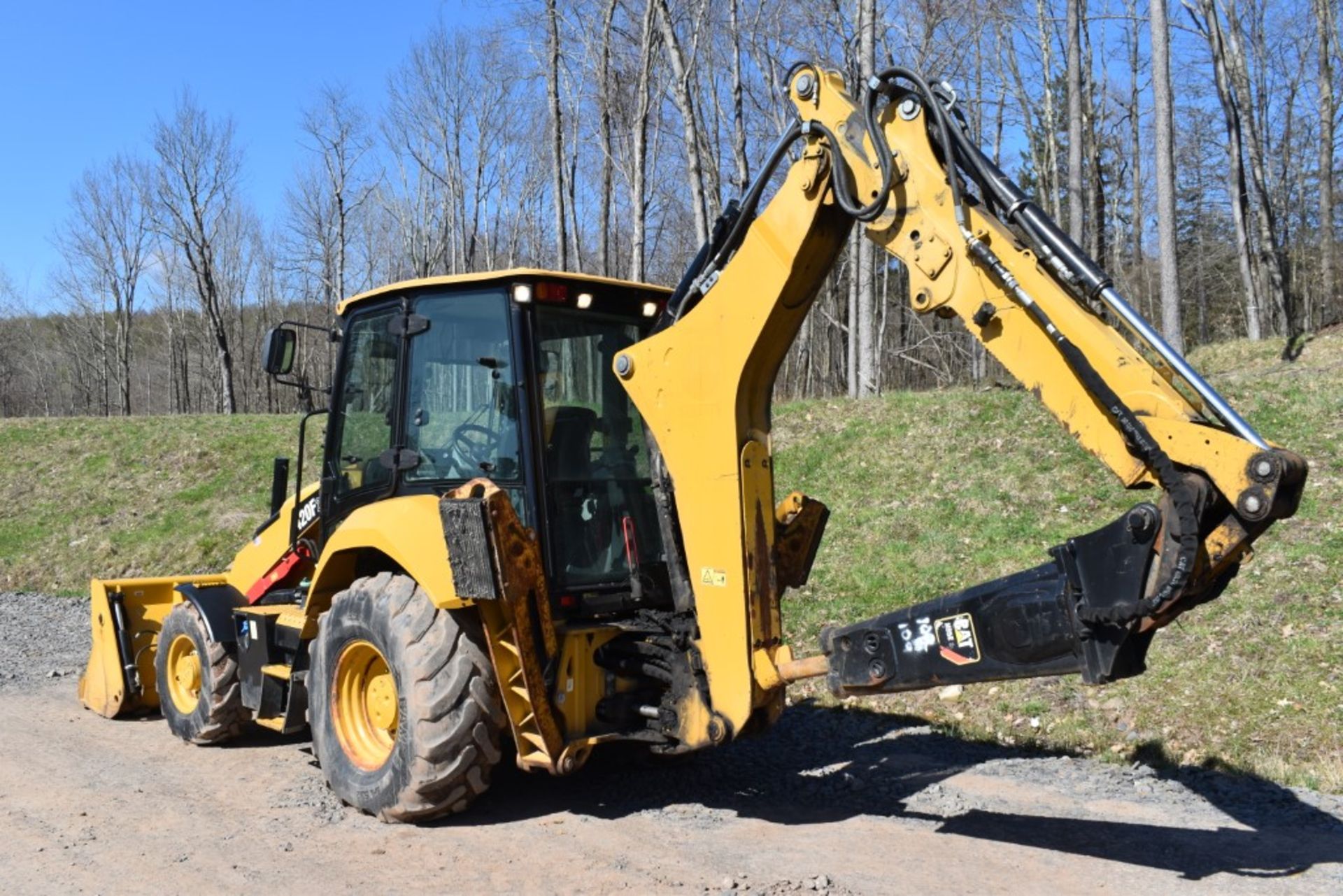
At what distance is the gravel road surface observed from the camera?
4.70 metres

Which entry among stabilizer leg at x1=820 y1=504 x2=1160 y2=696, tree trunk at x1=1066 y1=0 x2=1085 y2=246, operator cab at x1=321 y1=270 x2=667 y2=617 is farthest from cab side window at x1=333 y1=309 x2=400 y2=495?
tree trunk at x1=1066 y1=0 x2=1085 y2=246

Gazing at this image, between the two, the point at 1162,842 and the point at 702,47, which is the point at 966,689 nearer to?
the point at 1162,842

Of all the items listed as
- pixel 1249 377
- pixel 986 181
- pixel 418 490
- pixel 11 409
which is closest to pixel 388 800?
pixel 418 490

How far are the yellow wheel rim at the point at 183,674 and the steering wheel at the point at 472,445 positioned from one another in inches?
117

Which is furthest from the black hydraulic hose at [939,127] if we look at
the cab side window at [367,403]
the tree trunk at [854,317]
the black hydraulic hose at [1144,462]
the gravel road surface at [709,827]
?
the tree trunk at [854,317]

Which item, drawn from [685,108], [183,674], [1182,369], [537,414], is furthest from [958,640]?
[685,108]

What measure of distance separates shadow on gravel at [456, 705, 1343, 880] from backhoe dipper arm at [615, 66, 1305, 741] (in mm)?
1039

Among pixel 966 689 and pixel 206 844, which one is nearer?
pixel 206 844

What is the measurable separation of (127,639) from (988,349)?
21.6ft

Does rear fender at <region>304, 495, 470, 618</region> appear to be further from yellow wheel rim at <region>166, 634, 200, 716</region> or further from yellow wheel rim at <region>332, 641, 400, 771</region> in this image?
yellow wheel rim at <region>166, 634, 200, 716</region>

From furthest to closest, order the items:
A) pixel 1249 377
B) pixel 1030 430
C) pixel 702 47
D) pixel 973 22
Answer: pixel 702 47 → pixel 973 22 → pixel 1249 377 → pixel 1030 430

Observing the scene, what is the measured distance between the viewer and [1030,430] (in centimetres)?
1354

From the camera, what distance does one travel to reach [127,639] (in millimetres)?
8195

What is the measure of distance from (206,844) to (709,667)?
96.6 inches
